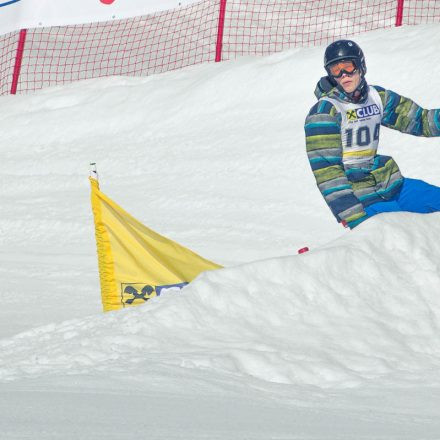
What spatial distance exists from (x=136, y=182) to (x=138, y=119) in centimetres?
140

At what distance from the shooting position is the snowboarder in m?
5.92

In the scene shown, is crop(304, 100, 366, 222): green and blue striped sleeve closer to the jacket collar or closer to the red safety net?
the jacket collar

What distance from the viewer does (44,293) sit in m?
7.22

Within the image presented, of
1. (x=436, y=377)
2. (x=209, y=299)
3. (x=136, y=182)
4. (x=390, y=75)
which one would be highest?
(x=390, y=75)

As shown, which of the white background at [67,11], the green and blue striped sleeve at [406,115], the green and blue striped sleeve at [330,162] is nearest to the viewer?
the green and blue striped sleeve at [330,162]

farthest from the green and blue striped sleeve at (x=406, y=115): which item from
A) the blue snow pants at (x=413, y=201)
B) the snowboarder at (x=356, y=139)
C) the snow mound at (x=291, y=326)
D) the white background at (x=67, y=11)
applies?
the white background at (x=67, y=11)

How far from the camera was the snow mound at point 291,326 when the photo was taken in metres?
4.06

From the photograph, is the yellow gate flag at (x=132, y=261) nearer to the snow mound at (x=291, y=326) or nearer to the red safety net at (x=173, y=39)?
the snow mound at (x=291, y=326)

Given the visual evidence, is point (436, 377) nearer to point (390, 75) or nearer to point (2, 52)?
point (390, 75)

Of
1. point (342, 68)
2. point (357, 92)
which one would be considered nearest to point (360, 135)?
point (357, 92)

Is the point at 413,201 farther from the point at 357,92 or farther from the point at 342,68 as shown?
the point at 342,68

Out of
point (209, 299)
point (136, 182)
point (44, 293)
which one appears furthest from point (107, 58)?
point (209, 299)

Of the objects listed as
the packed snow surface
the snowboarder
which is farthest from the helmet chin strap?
the packed snow surface

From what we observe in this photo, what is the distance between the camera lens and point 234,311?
14.6 ft
